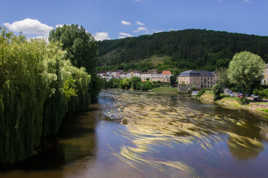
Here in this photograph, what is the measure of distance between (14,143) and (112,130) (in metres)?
12.9

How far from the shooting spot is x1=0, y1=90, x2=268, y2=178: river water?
48.9 feet

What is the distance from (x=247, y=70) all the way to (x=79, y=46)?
38137 millimetres

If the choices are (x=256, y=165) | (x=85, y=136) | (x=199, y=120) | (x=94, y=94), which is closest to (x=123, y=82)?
(x=94, y=94)

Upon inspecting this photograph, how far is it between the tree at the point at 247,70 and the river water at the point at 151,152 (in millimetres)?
24360

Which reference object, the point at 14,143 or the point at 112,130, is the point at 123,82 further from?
the point at 14,143

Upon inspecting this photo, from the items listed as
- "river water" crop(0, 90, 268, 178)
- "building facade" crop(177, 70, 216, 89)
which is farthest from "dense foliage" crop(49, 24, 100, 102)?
"building facade" crop(177, 70, 216, 89)

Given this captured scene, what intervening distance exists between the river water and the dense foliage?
22.2 m

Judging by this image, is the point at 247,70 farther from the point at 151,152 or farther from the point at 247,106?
the point at 151,152

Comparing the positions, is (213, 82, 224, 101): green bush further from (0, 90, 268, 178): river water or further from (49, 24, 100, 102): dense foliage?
(49, 24, 100, 102): dense foliage

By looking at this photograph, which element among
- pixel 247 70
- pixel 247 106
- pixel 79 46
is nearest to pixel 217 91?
pixel 247 70

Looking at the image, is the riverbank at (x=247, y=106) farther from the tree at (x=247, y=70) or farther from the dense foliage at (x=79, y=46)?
the dense foliage at (x=79, y=46)

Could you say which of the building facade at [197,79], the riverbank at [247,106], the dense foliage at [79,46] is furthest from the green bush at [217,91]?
the building facade at [197,79]

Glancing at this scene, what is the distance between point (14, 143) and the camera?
14.1 m

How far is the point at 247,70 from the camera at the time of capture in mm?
49938
